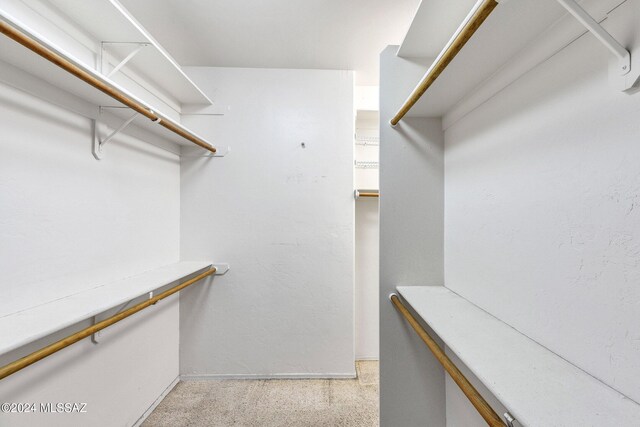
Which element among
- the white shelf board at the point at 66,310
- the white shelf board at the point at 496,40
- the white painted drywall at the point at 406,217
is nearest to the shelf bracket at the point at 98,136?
the white shelf board at the point at 66,310

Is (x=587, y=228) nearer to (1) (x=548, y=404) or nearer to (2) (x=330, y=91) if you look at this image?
(1) (x=548, y=404)

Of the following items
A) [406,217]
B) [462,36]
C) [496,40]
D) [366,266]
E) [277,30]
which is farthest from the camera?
[366,266]

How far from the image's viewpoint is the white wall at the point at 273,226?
6.41 feet

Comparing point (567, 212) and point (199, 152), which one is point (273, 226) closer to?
point (199, 152)

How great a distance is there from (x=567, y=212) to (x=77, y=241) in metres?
→ 1.77

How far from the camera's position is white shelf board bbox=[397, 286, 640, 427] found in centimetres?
46

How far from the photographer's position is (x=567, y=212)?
0.63 m

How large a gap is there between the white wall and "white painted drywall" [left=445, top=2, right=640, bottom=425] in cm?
117

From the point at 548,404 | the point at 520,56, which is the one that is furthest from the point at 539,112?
the point at 548,404

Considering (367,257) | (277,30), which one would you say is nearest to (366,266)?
(367,257)

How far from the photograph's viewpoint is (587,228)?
0.58 metres

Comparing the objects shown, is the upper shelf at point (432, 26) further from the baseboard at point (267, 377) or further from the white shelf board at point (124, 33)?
the baseboard at point (267, 377)

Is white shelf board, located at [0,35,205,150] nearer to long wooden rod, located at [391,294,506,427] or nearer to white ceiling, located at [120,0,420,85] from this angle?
white ceiling, located at [120,0,420,85]

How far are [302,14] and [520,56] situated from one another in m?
1.18
